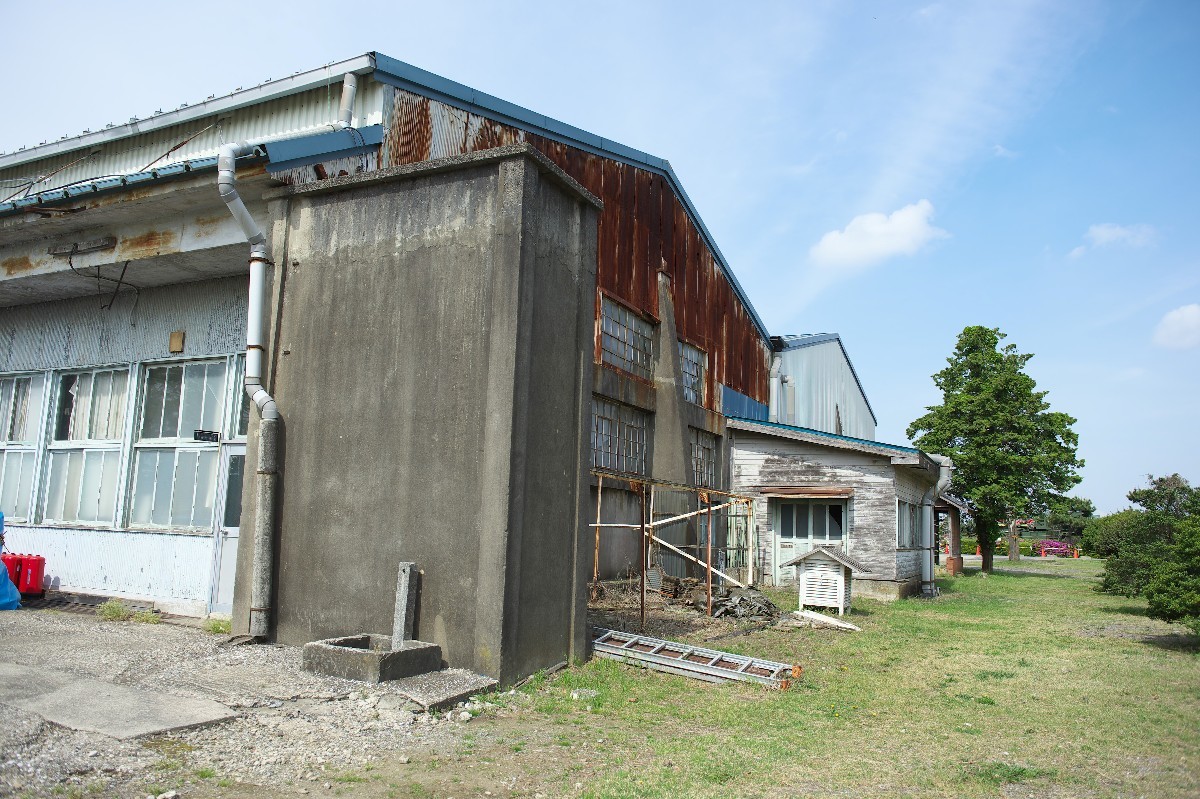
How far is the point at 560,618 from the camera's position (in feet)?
28.0

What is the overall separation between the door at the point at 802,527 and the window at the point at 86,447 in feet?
45.0

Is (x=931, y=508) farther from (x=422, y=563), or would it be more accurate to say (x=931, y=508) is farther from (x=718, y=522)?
(x=422, y=563)

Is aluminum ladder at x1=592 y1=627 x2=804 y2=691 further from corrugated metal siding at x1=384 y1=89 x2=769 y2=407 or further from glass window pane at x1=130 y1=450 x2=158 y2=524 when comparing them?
glass window pane at x1=130 y1=450 x2=158 y2=524

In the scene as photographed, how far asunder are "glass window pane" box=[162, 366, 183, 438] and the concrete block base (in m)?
6.01

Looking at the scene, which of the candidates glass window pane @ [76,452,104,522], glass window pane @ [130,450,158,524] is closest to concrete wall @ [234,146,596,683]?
glass window pane @ [130,450,158,524]

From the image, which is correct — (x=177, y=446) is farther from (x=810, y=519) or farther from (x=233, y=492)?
(x=810, y=519)

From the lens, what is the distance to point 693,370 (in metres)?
19.7

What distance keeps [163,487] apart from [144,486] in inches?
17.9

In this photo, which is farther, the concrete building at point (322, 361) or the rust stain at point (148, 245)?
the rust stain at point (148, 245)

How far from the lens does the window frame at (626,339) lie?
15633mm

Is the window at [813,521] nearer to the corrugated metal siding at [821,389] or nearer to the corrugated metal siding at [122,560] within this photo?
the corrugated metal siding at [821,389]

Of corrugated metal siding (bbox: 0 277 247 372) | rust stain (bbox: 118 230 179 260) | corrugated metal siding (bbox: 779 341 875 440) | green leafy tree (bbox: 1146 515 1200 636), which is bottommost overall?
green leafy tree (bbox: 1146 515 1200 636)

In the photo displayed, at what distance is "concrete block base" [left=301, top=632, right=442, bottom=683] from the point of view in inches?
281

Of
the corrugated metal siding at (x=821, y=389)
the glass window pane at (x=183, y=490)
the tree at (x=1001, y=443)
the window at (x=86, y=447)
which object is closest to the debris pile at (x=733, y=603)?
the glass window pane at (x=183, y=490)
